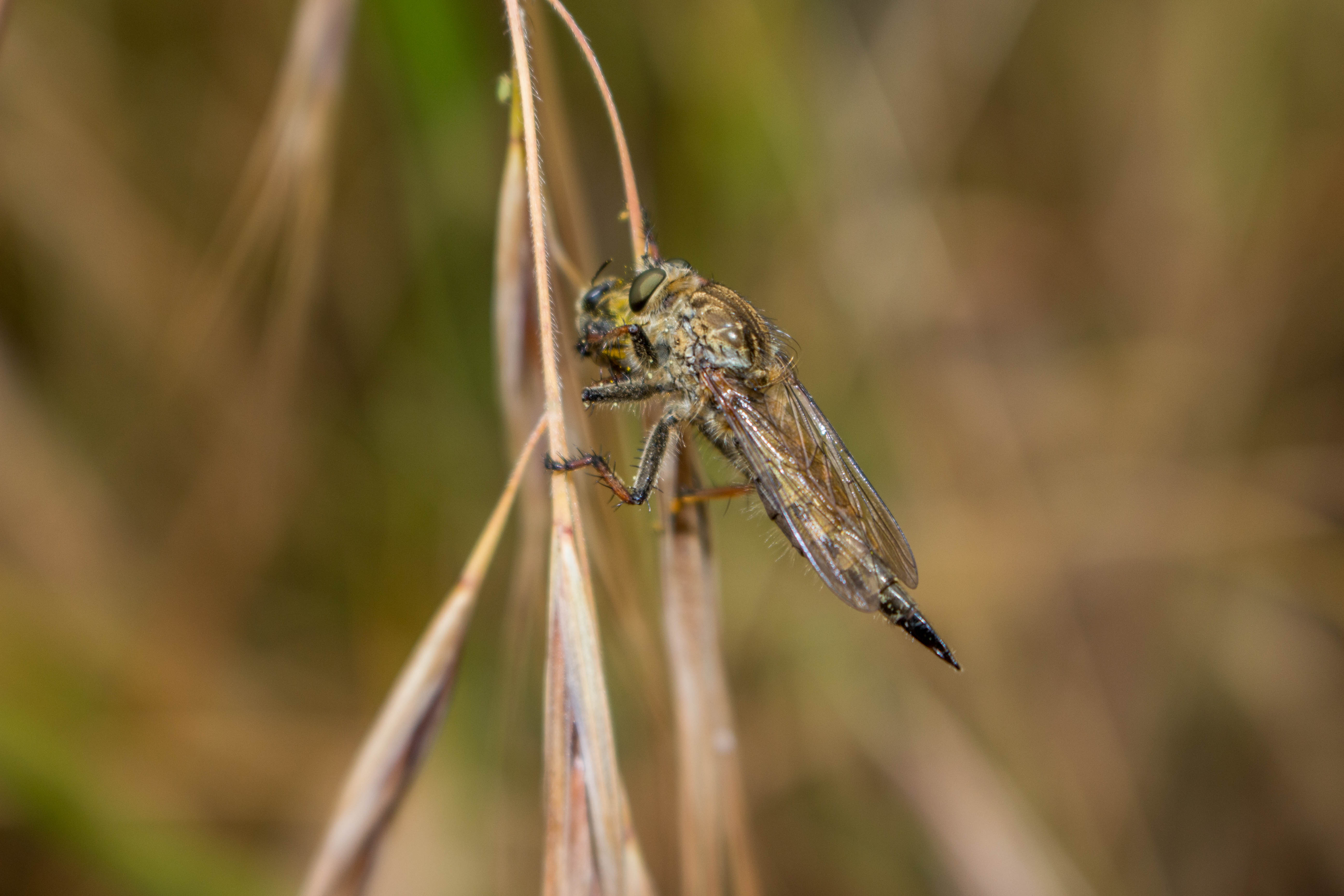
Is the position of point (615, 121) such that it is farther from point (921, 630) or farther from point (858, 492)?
point (921, 630)

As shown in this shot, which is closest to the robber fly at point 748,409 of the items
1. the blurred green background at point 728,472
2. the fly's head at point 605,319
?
the fly's head at point 605,319

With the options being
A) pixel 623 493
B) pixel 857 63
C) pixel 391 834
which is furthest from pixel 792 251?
pixel 391 834

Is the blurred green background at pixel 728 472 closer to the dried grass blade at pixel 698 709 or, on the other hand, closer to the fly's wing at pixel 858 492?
the fly's wing at pixel 858 492

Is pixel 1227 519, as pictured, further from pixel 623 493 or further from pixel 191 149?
pixel 191 149

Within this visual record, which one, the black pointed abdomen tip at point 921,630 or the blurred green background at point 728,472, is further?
the blurred green background at point 728,472

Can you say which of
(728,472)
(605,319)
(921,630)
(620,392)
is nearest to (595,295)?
(605,319)

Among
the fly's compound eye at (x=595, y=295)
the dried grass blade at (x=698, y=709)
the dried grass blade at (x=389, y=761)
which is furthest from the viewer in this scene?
the fly's compound eye at (x=595, y=295)
